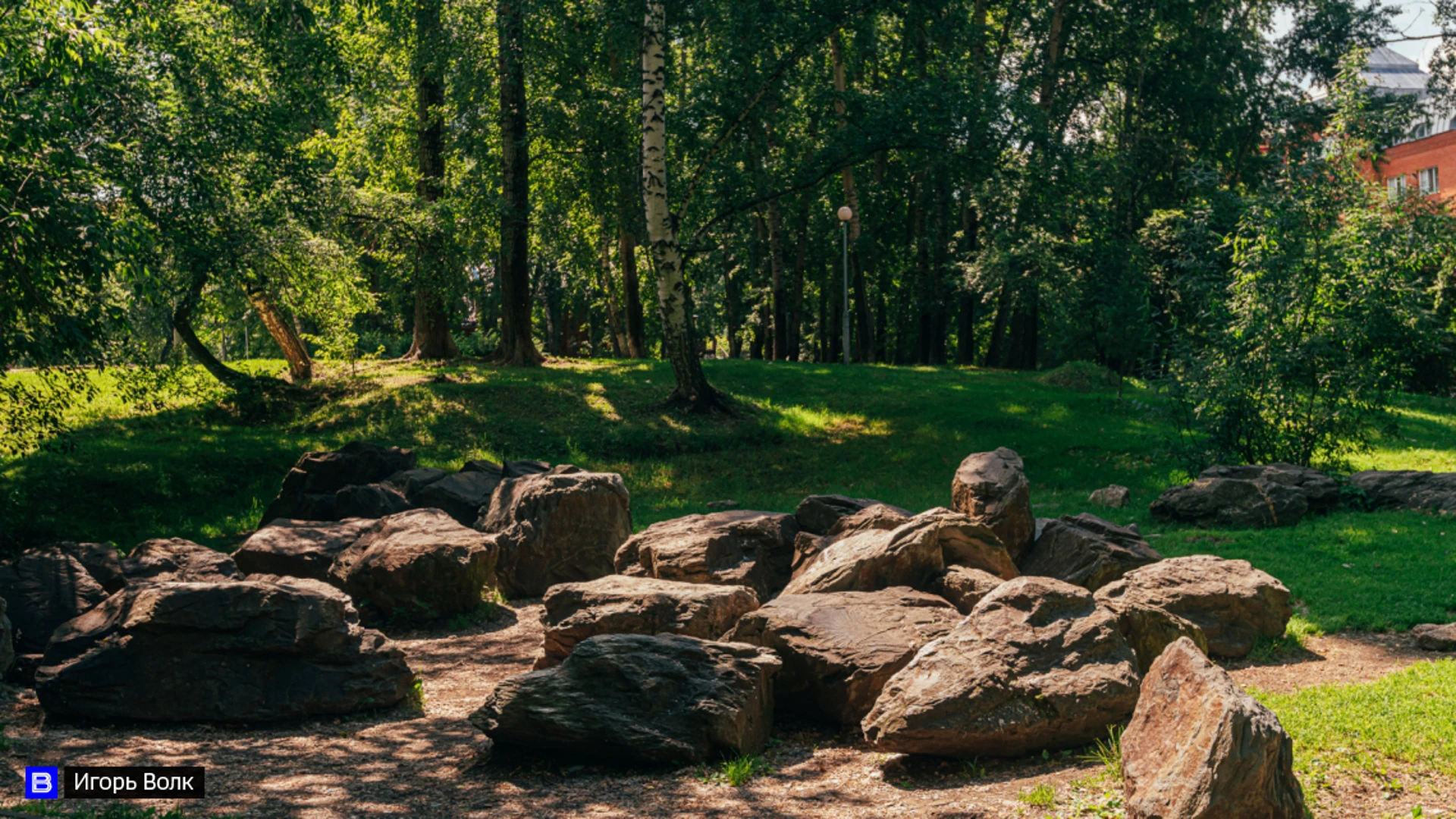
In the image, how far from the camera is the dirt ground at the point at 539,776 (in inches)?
218

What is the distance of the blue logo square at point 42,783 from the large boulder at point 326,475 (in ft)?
24.7

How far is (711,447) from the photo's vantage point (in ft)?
60.9

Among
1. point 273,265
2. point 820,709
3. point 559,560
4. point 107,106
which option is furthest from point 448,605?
point 273,265

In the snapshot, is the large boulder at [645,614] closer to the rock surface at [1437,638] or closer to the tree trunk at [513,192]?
the rock surface at [1437,638]

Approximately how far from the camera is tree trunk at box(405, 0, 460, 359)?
66.1ft

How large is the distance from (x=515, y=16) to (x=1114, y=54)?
716 inches

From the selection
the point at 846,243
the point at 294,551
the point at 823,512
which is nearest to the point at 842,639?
the point at 823,512

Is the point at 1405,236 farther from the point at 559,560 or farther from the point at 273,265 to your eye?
the point at 273,265

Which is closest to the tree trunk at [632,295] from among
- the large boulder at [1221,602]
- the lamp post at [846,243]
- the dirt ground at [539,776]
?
the lamp post at [846,243]

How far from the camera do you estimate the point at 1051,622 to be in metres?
6.66

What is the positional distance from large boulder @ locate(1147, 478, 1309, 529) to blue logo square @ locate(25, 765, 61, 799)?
38.2 feet

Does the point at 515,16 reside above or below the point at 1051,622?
above

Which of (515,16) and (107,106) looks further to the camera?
(515,16)

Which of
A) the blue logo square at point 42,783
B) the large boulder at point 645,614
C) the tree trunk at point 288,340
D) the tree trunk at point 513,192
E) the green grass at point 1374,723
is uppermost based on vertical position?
the tree trunk at point 513,192
